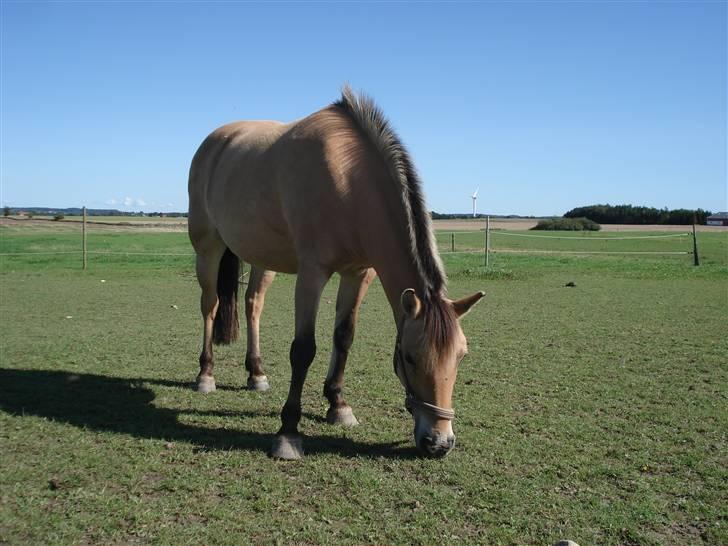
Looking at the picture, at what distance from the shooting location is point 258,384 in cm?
566

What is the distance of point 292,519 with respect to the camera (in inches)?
118

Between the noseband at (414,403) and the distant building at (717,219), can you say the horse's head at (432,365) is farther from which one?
the distant building at (717,219)

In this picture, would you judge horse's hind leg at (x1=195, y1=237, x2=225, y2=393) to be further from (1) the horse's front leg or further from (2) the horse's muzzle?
(2) the horse's muzzle

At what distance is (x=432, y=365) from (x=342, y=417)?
Result: 58.9 inches

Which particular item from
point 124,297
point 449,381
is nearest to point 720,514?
point 449,381

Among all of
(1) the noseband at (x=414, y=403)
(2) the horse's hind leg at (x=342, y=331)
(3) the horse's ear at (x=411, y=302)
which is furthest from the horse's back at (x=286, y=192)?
(1) the noseband at (x=414, y=403)

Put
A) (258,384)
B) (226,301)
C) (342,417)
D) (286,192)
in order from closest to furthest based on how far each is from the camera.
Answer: (286,192) < (342,417) < (258,384) < (226,301)

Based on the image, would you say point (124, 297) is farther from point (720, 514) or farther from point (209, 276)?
point (720, 514)

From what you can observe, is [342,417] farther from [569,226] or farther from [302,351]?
[569,226]

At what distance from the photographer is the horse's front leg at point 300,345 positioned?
3984mm

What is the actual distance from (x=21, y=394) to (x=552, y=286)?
12.6m

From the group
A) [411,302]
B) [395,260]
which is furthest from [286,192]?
[411,302]

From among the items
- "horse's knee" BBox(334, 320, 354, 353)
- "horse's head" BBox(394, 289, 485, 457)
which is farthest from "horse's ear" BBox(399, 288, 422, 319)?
"horse's knee" BBox(334, 320, 354, 353)

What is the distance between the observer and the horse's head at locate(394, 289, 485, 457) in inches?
133
